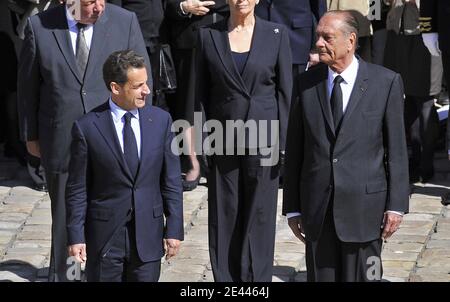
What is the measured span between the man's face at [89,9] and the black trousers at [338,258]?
208cm

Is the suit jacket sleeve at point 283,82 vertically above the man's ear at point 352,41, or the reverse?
the man's ear at point 352,41

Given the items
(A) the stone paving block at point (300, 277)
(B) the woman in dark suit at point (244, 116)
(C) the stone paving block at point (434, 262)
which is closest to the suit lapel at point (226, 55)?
(B) the woman in dark suit at point (244, 116)

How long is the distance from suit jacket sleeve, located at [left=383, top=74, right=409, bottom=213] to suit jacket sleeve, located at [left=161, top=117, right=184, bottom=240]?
1.16m

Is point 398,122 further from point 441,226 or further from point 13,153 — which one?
point 13,153

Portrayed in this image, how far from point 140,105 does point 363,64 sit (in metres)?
1.26

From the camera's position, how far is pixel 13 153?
38.9ft

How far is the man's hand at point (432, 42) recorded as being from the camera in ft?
33.8

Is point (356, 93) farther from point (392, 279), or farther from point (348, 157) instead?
point (392, 279)

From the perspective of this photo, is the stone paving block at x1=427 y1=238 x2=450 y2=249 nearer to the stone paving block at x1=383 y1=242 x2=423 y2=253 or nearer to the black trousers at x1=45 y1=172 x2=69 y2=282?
the stone paving block at x1=383 y1=242 x2=423 y2=253

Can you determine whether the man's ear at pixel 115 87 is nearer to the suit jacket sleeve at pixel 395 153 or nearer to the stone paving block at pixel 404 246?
the suit jacket sleeve at pixel 395 153

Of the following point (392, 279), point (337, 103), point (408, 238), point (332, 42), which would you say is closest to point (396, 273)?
point (392, 279)

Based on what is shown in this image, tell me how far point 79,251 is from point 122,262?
246 mm
